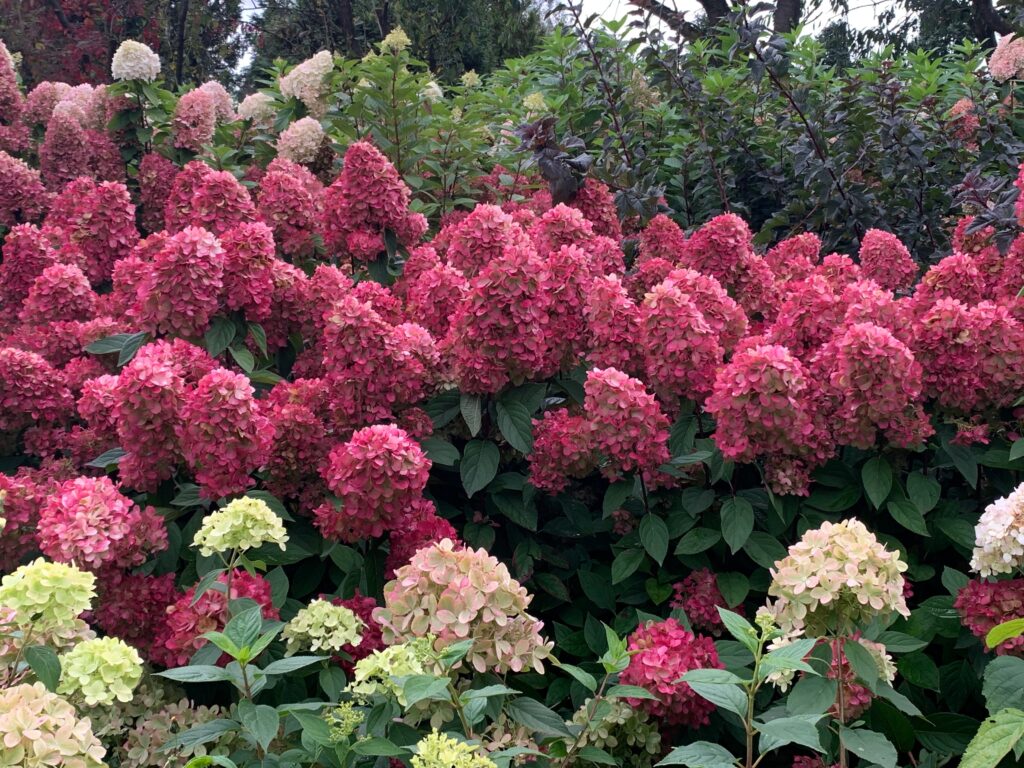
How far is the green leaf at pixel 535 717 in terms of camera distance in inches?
74.8

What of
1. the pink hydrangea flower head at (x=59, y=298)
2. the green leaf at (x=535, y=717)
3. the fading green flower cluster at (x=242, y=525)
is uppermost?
the pink hydrangea flower head at (x=59, y=298)

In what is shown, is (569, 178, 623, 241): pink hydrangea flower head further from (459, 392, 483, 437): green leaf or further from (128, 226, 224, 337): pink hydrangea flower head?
(128, 226, 224, 337): pink hydrangea flower head

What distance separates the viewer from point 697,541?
2.50 metres

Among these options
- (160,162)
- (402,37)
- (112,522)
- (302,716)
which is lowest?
(302,716)

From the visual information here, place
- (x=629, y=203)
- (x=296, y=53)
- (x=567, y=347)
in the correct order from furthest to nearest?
(x=296, y=53), (x=629, y=203), (x=567, y=347)

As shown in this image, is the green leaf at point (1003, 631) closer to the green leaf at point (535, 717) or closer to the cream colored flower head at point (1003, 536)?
the cream colored flower head at point (1003, 536)

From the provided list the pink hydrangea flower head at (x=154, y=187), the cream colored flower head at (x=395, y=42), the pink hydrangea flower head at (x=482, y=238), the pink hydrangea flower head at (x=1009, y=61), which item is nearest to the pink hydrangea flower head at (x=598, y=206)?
the pink hydrangea flower head at (x=482, y=238)

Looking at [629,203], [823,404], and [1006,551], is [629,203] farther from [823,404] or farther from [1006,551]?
[1006,551]

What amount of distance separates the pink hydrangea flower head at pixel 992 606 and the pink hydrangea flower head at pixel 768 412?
47 centimetres

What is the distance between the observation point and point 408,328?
8.87 feet

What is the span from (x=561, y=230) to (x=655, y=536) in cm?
121

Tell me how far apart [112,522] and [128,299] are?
53.6 inches

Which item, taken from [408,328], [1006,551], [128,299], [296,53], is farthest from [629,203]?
[296,53]

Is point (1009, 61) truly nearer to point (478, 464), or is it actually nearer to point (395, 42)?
point (395, 42)
